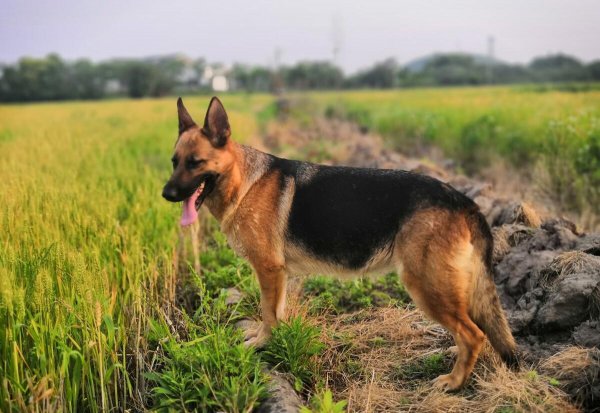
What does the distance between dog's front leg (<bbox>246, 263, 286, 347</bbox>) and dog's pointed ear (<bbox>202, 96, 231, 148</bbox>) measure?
3.00ft

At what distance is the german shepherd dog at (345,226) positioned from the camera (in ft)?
10.1

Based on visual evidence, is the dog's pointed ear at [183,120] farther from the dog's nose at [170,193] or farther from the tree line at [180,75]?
the tree line at [180,75]

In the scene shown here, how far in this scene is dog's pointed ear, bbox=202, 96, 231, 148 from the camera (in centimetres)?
338

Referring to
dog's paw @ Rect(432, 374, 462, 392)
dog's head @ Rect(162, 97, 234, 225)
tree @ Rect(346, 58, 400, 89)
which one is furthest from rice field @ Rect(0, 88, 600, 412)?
tree @ Rect(346, 58, 400, 89)

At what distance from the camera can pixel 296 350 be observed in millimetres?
3307

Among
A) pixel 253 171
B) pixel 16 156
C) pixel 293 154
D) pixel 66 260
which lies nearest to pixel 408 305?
pixel 253 171

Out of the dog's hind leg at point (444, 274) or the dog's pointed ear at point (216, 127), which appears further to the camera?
the dog's pointed ear at point (216, 127)

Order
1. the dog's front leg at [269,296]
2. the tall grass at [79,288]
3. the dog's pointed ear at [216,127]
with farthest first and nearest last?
the dog's front leg at [269,296] → the dog's pointed ear at [216,127] → the tall grass at [79,288]

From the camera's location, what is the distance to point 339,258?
11.2 ft

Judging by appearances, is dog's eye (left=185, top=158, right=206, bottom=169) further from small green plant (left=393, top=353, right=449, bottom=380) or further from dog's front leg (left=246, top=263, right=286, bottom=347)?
small green plant (left=393, top=353, right=449, bottom=380)

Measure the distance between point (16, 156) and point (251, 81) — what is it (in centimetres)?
8605

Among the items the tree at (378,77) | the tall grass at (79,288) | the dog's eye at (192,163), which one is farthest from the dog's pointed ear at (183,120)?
the tree at (378,77)

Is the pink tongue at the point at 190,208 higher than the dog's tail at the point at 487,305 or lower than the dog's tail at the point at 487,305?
higher

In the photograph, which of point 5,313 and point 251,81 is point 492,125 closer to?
point 5,313
